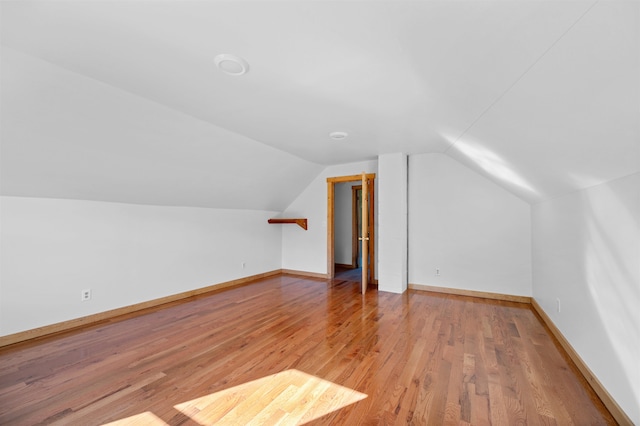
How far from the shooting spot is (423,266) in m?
4.45

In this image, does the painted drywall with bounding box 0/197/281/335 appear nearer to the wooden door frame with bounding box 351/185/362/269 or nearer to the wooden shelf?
the wooden shelf

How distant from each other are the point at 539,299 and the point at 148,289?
505cm

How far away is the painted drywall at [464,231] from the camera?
3.82 meters

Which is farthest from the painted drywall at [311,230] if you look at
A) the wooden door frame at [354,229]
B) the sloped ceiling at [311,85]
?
the sloped ceiling at [311,85]

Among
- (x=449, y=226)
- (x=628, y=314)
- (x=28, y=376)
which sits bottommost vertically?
(x=28, y=376)

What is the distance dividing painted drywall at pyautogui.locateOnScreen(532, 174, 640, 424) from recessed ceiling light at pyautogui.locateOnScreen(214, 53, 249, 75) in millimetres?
2397

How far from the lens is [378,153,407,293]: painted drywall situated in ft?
14.0

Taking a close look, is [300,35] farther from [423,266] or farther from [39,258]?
[423,266]

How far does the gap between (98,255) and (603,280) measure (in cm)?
471

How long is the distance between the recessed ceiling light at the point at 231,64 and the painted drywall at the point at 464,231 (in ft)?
11.3

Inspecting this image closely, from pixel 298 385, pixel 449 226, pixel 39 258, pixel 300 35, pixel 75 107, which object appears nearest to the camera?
pixel 300 35

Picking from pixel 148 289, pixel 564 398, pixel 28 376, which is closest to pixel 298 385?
pixel 564 398

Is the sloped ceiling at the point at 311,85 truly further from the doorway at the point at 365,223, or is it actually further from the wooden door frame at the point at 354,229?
the wooden door frame at the point at 354,229

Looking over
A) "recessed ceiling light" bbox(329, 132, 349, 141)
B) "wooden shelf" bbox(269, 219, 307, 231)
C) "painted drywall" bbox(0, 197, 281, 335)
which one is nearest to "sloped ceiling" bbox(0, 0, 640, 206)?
"recessed ceiling light" bbox(329, 132, 349, 141)
